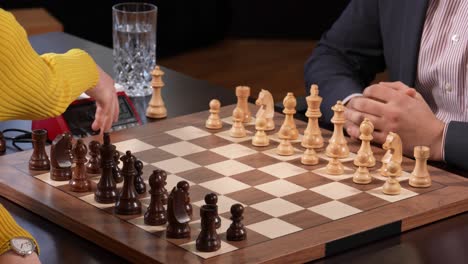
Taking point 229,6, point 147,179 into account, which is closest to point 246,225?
point 147,179

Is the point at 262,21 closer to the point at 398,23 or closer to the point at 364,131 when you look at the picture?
the point at 398,23

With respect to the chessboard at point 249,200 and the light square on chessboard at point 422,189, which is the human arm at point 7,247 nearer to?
the chessboard at point 249,200

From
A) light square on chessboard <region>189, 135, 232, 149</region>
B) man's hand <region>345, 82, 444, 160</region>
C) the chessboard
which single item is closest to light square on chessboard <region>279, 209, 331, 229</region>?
the chessboard

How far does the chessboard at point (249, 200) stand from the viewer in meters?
1.79

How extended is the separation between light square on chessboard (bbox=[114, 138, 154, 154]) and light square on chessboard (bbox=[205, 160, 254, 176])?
183mm

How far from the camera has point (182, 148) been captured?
2.28 metres

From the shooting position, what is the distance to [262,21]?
6934 mm

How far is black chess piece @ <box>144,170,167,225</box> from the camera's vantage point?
6.13 ft

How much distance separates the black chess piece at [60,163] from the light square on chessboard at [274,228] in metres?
0.44

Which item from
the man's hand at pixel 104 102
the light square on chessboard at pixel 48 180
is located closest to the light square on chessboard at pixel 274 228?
the light square on chessboard at pixel 48 180

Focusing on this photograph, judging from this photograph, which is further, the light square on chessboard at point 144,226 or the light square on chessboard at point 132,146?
the light square on chessboard at point 132,146

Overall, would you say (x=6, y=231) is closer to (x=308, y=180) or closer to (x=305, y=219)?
(x=305, y=219)

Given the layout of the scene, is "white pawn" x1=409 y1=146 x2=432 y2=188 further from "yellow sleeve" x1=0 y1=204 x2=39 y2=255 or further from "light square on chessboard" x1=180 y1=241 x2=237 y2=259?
"yellow sleeve" x1=0 y1=204 x2=39 y2=255

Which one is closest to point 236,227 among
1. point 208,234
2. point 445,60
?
point 208,234
